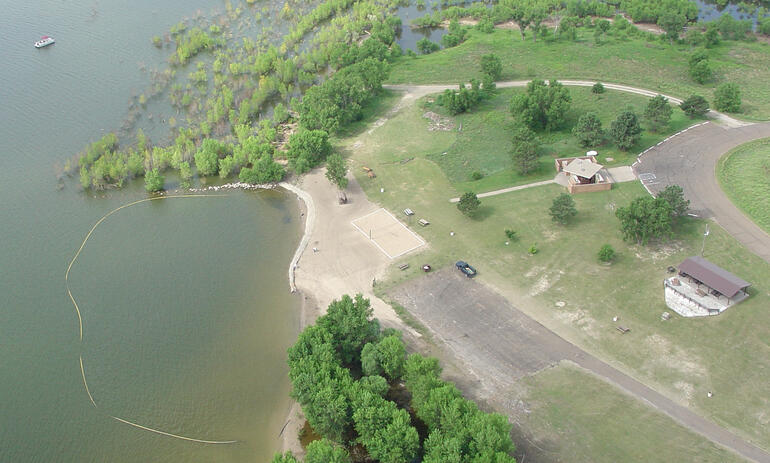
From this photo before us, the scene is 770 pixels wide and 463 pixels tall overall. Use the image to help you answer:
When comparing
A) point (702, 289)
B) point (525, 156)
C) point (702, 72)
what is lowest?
point (702, 289)

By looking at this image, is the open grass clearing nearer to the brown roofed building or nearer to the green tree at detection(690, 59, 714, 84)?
the green tree at detection(690, 59, 714, 84)

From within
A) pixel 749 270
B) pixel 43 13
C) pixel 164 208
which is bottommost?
pixel 749 270

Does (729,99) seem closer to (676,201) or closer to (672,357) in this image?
(676,201)

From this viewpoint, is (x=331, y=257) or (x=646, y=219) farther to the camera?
(x=331, y=257)

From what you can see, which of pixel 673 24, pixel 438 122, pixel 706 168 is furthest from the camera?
pixel 673 24

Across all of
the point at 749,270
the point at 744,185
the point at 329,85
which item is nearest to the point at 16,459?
the point at 329,85

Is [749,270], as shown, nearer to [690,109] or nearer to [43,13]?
[690,109]

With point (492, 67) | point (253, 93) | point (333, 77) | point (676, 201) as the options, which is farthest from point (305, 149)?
point (676, 201)

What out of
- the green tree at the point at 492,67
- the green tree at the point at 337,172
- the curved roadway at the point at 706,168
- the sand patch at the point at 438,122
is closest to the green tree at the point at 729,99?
the curved roadway at the point at 706,168

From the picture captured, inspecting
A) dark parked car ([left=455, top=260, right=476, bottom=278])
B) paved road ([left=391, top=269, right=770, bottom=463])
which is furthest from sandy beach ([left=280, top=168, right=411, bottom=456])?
dark parked car ([left=455, top=260, right=476, bottom=278])
